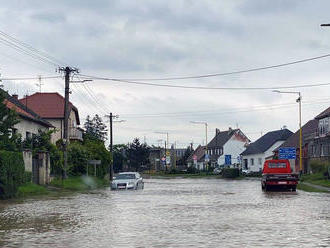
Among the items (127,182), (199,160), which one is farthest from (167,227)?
(199,160)

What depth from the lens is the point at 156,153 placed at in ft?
652

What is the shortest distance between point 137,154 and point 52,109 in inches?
2870

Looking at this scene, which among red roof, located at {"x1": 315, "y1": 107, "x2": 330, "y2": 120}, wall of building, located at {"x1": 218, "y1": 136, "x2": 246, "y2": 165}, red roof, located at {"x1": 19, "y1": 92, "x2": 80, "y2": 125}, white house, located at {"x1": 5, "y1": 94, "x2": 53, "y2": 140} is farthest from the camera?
wall of building, located at {"x1": 218, "y1": 136, "x2": 246, "y2": 165}

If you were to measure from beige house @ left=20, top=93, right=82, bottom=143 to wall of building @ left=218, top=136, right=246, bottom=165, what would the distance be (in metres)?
58.5

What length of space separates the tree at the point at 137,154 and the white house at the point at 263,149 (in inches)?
1322

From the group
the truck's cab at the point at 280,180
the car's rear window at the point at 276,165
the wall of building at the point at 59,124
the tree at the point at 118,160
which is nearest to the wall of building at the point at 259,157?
the wall of building at the point at 59,124

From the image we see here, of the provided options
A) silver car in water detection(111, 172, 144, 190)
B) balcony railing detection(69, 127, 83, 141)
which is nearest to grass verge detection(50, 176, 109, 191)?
silver car in water detection(111, 172, 144, 190)

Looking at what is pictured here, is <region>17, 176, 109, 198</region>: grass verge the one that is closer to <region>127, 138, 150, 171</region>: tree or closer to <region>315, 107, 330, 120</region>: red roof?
<region>315, 107, 330, 120</region>: red roof

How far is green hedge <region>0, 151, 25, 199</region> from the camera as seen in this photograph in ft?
96.9

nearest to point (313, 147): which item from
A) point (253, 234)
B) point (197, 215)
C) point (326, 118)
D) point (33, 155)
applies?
point (326, 118)

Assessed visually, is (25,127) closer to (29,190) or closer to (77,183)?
(77,183)

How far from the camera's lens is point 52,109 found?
7275cm

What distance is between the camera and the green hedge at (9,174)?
2955 centimetres

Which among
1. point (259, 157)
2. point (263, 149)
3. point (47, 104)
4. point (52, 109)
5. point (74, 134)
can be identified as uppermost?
point (47, 104)
